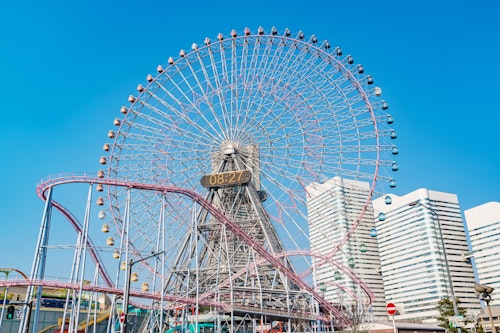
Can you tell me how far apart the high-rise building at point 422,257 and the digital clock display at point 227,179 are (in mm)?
85109

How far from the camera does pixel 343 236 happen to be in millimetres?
57406

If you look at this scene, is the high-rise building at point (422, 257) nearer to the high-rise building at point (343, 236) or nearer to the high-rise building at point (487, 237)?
the high-rise building at point (487, 237)

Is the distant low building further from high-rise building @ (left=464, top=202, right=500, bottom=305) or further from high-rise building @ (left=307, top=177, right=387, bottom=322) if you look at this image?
high-rise building @ (left=464, top=202, right=500, bottom=305)

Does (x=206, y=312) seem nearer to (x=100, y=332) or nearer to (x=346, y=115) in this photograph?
(x=100, y=332)

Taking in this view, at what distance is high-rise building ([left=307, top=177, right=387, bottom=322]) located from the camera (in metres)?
45.5

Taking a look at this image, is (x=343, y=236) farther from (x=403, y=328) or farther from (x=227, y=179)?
(x=403, y=328)

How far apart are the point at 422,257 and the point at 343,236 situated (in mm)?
88669

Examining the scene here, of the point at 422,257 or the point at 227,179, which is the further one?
→ the point at 422,257

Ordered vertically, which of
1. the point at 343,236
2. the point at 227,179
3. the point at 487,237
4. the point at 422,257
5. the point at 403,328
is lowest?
the point at 403,328

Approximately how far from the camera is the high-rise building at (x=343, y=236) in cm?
4547

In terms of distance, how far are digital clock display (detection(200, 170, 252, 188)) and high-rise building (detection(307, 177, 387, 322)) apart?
286 inches

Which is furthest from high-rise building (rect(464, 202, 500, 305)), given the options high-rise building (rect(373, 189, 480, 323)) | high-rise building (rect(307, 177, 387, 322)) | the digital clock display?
the digital clock display

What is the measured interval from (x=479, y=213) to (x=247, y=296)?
368 ft

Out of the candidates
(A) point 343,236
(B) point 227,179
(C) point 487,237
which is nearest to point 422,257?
(C) point 487,237
